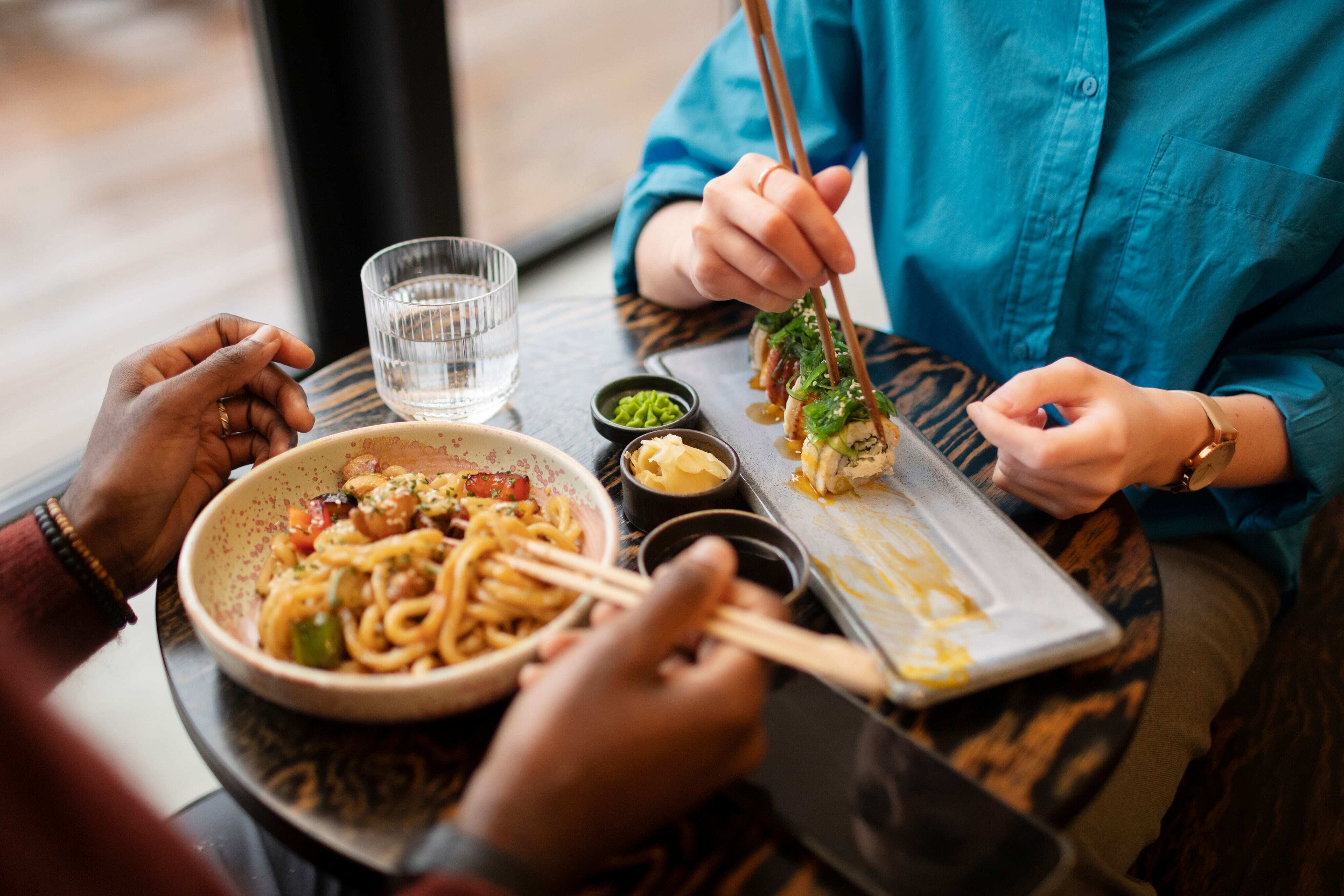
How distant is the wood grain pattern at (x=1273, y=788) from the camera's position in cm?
192

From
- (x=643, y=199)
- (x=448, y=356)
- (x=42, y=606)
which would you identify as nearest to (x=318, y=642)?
(x=42, y=606)

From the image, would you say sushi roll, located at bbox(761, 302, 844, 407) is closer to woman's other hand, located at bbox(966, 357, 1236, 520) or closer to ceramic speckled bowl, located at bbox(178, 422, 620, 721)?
woman's other hand, located at bbox(966, 357, 1236, 520)

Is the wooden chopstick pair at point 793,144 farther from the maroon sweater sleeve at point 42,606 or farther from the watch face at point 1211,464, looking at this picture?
the maroon sweater sleeve at point 42,606

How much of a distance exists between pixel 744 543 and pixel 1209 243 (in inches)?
46.9

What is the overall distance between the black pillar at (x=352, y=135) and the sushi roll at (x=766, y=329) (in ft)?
6.00

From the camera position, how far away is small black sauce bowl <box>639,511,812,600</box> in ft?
4.79

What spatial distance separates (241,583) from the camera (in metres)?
1.48

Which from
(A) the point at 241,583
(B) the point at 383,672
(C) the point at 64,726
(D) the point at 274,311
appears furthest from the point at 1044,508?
(D) the point at 274,311

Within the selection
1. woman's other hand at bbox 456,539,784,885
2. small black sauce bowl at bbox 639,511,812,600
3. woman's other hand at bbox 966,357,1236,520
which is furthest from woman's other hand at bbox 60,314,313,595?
woman's other hand at bbox 966,357,1236,520

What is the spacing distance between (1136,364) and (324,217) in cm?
280

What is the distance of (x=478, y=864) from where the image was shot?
945 mm

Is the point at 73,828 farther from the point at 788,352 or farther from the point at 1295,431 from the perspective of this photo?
the point at 1295,431

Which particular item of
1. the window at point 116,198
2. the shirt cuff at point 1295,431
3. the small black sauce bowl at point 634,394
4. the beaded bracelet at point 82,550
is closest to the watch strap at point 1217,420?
the shirt cuff at point 1295,431

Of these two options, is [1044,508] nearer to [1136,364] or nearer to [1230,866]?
[1136,364]
